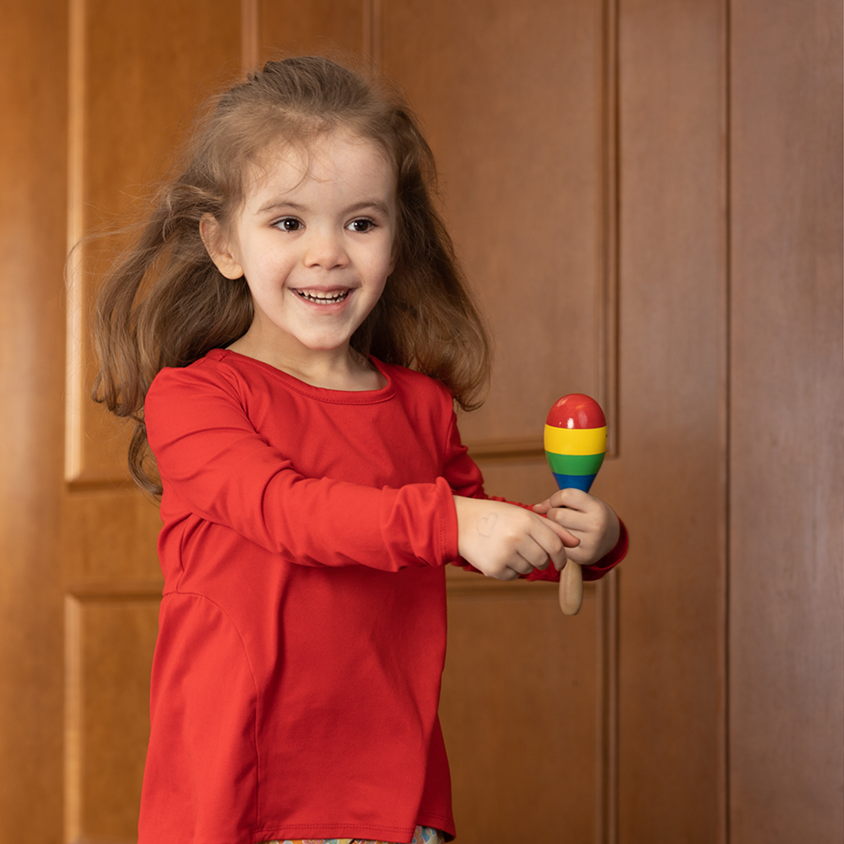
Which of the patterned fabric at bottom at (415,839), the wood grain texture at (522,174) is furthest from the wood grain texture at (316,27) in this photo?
the patterned fabric at bottom at (415,839)

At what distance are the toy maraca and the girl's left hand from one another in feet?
0.05

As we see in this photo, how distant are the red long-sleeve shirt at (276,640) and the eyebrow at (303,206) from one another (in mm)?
137

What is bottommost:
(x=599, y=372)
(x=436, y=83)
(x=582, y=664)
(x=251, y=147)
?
(x=582, y=664)

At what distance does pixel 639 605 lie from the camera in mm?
1430

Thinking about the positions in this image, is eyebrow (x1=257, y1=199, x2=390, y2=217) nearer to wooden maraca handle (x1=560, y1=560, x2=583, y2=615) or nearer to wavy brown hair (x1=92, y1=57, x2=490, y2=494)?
wavy brown hair (x1=92, y1=57, x2=490, y2=494)

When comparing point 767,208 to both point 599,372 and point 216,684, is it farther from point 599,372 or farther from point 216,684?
point 216,684

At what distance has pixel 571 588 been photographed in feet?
2.61

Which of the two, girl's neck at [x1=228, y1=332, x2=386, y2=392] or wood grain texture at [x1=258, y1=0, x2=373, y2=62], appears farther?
wood grain texture at [x1=258, y1=0, x2=373, y2=62]

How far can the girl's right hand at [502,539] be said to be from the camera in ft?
2.25

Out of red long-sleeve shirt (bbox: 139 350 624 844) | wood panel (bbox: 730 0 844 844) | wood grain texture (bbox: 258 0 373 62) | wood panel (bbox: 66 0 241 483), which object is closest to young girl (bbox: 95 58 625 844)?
red long-sleeve shirt (bbox: 139 350 624 844)

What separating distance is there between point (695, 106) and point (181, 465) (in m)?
0.94

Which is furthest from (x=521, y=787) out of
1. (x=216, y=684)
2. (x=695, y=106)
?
(x=695, y=106)

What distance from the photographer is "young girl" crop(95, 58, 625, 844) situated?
0.78 m

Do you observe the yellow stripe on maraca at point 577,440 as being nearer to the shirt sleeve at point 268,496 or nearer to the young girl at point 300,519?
the young girl at point 300,519
